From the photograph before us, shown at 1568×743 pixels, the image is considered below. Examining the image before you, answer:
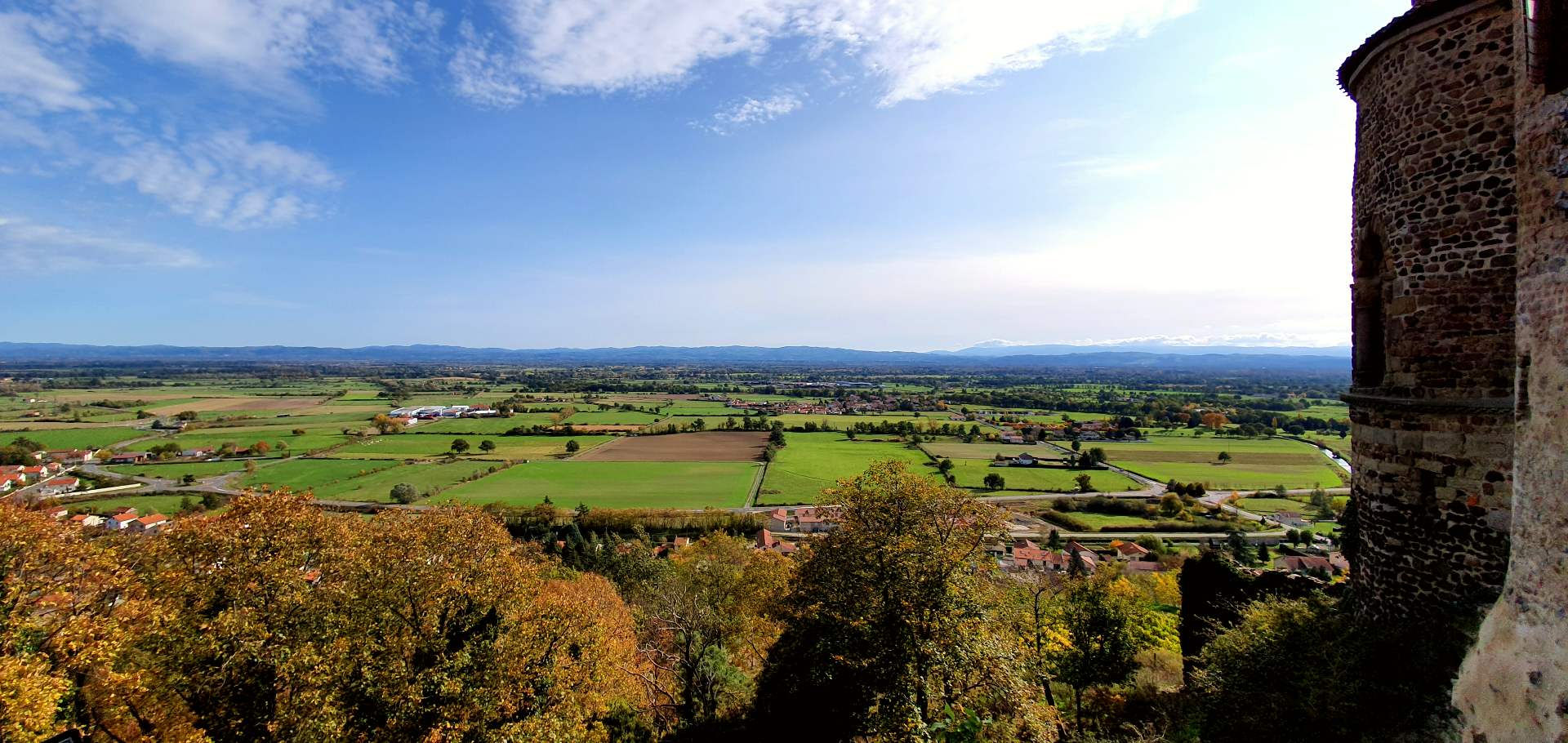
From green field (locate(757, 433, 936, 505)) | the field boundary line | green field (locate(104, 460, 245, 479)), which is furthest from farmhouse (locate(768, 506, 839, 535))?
green field (locate(104, 460, 245, 479))

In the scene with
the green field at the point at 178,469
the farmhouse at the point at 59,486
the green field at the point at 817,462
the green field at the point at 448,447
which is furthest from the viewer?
the green field at the point at 448,447

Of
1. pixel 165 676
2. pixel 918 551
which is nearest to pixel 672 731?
pixel 918 551

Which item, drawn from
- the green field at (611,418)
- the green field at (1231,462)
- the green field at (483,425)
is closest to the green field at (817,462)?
the green field at (1231,462)

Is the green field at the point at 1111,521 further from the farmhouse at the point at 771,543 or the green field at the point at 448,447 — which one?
the green field at the point at 448,447

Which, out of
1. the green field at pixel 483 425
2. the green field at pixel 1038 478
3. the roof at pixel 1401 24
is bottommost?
the green field at pixel 1038 478

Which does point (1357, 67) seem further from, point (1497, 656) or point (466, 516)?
point (466, 516)

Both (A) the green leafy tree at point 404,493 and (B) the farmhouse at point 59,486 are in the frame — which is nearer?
(B) the farmhouse at point 59,486

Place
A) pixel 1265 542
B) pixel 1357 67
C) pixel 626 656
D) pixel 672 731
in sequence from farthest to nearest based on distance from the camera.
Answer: pixel 1265 542 < pixel 626 656 < pixel 672 731 < pixel 1357 67

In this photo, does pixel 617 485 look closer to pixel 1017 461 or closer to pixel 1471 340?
pixel 1017 461
